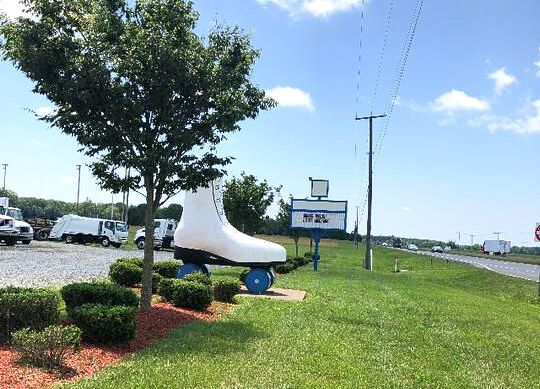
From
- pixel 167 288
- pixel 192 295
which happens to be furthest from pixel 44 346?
pixel 167 288

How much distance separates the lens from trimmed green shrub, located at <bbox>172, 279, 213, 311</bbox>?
10.6m

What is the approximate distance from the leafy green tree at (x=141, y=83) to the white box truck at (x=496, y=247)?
344 ft

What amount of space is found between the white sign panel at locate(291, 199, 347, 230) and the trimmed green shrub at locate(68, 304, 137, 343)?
2549 centimetres

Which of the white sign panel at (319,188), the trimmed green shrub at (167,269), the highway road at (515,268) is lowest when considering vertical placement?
the highway road at (515,268)

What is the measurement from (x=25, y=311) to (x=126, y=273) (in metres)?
6.65

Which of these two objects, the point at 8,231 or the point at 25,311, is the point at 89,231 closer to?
the point at 8,231

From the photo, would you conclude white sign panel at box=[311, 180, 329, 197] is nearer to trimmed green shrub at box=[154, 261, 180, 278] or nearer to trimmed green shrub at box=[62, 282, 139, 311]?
trimmed green shrub at box=[154, 261, 180, 278]

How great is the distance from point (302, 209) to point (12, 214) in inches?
824

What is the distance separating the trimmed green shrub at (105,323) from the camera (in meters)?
7.09

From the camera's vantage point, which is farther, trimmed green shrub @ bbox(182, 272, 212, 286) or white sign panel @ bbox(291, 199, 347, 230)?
white sign panel @ bbox(291, 199, 347, 230)

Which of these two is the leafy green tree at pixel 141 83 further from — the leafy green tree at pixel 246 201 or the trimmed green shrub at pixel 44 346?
the leafy green tree at pixel 246 201

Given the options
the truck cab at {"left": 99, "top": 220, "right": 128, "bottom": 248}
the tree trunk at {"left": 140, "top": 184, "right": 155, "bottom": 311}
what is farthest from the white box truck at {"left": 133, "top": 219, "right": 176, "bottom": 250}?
the tree trunk at {"left": 140, "top": 184, "right": 155, "bottom": 311}

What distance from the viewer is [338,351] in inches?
311

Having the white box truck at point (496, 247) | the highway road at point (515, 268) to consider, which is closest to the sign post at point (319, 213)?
the highway road at point (515, 268)
